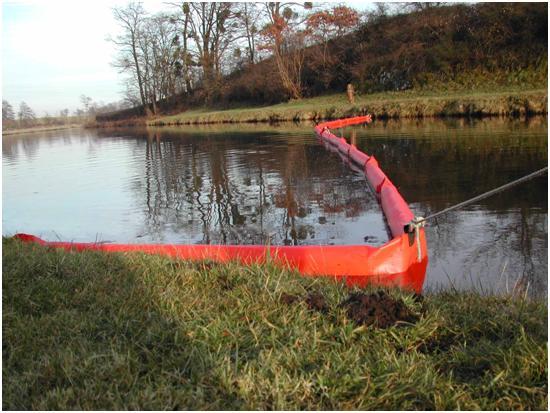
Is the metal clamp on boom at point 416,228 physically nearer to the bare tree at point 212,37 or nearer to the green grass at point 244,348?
the green grass at point 244,348

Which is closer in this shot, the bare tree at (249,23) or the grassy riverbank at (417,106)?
the grassy riverbank at (417,106)

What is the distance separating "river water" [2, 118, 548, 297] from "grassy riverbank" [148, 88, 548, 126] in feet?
8.67

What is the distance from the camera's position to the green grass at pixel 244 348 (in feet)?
7.72

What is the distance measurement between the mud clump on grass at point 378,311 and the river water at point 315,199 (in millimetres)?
1217

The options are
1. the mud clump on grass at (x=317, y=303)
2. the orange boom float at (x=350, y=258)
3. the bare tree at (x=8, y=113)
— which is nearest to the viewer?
the mud clump on grass at (x=317, y=303)

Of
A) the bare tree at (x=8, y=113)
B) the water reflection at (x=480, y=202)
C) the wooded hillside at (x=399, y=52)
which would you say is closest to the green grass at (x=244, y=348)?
the water reflection at (x=480, y=202)

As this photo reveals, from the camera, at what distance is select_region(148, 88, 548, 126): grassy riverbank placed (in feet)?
63.9

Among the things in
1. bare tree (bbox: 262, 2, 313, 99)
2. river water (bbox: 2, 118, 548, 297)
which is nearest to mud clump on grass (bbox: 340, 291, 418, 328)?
river water (bbox: 2, 118, 548, 297)

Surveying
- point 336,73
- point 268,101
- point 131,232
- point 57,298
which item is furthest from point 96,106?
point 57,298

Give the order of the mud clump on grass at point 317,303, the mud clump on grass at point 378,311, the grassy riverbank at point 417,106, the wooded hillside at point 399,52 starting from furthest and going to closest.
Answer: the wooded hillside at point 399,52 → the grassy riverbank at point 417,106 → the mud clump on grass at point 317,303 → the mud clump on grass at point 378,311

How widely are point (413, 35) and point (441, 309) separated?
101ft

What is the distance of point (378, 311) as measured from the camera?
3.07 metres

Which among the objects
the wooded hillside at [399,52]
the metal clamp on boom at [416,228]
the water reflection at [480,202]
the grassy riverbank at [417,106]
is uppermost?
the wooded hillside at [399,52]

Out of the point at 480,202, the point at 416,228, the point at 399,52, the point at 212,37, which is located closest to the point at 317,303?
the point at 416,228
